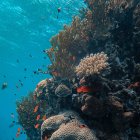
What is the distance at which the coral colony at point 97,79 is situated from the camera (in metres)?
6.52

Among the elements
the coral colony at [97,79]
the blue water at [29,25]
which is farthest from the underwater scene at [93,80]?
the blue water at [29,25]

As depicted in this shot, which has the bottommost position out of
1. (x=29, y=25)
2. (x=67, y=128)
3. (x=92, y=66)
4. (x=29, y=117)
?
(x=67, y=128)

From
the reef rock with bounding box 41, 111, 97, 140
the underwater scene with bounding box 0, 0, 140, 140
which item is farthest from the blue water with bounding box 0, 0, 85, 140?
the reef rock with bounding box 41, 111, 97, 140

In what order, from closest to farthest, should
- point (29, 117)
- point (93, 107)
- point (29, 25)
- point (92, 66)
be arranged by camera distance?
point (93, 107) → point (92, 66) → point (29, 117) → point (29, 25)

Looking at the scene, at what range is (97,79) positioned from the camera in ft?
21.3

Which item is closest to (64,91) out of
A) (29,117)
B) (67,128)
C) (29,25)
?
(67,128)

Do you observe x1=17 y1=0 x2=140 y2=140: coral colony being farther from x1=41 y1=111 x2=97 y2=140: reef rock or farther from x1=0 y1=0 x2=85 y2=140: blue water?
x1=0 y1=0 x2=85 y2=140: blue water

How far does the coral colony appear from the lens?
652cm

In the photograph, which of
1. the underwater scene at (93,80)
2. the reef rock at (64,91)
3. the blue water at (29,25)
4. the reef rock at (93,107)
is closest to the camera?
the reef rock at (93,107)

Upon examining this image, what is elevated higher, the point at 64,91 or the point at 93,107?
the point at 64,91

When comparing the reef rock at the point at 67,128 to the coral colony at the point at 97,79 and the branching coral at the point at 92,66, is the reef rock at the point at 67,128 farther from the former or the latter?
the branching coral at the point at 92,66

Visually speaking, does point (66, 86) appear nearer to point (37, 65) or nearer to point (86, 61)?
point (86, 61)

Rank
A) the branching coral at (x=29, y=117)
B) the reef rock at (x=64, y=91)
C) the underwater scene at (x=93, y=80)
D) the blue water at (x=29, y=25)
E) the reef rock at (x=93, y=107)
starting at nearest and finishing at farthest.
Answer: the reef rock at (x=93, y=107), the underwater scene at (x=93, y=80), the reef rock at (x=64, y=91), the branching coral at (x=29, y=117), the blue water at (x=29, y=25)

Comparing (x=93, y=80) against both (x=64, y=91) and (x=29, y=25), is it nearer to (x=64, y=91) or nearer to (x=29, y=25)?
(x=64, y=91)
